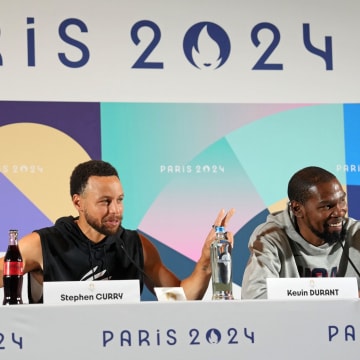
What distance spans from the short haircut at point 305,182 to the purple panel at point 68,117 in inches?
34.7

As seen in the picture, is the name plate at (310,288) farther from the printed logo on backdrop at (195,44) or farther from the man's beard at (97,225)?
the printed logo on backdrop at (195,44)

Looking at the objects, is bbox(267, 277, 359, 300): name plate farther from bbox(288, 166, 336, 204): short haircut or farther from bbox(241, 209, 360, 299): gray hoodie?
bbox(288, 166, 336, 204): short haircut

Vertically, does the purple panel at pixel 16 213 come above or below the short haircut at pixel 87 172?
below

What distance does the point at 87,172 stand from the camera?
3613 mm

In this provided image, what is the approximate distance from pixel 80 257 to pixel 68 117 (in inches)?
30.6

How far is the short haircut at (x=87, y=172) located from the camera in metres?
3.57

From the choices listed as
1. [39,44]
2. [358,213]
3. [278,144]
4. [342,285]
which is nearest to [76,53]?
[39,44]

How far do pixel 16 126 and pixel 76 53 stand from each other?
424 millimetres

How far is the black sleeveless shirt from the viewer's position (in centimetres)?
339

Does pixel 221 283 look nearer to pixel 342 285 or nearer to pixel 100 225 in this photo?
pixel 342 285

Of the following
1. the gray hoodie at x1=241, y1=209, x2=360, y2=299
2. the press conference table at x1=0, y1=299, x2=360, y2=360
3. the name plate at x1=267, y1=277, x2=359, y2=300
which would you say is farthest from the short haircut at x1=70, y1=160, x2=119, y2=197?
the press conference table at x1=0, y1=299, x2=360, y2=360

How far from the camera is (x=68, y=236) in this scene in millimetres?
3484

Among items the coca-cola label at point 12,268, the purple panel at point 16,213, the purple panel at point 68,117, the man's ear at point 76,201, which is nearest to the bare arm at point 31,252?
the man's ear at point 76,201

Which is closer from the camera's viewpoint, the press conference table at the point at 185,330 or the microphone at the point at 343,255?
the press conference table at the point at 185,330
